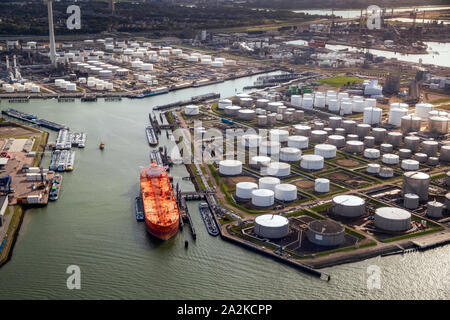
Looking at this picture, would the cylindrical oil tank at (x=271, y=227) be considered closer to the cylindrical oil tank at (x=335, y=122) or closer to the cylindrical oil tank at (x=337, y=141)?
the cylindrical oil tank at (x=337, y=141)

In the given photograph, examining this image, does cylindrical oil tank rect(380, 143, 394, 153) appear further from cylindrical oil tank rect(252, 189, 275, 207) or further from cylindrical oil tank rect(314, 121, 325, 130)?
cylindrical oil tank rect(252, 189, 275, 207)

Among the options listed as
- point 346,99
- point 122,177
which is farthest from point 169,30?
Answer: point 122,177

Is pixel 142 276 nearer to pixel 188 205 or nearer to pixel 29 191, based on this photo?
pixel 188 205

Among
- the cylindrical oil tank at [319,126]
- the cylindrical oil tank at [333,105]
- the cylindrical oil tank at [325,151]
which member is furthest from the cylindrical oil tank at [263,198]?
the cylindrical oil tank at [333,105]

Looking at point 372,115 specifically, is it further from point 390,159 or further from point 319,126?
point 390,159

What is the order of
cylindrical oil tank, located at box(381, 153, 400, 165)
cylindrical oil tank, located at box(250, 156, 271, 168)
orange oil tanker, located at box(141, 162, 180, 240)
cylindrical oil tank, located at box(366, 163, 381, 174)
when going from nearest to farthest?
orange oil tanker, located at box(141, 162, 180, 240)
cylindrical oil tank, located at box(366, 163, 381, 174)
cylindrical oil tank, located at box(250, 156, 271, 168)
cylindrical oil tank, located at box(381, 153, 400, 165)

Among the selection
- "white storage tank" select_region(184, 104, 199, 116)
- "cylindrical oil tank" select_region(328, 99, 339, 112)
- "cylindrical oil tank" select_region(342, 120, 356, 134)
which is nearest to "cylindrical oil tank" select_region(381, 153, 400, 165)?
"cylindrical oil tank" select_region(342, 120, 356, 134)

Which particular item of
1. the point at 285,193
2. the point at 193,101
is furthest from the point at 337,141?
the point at 193,101
